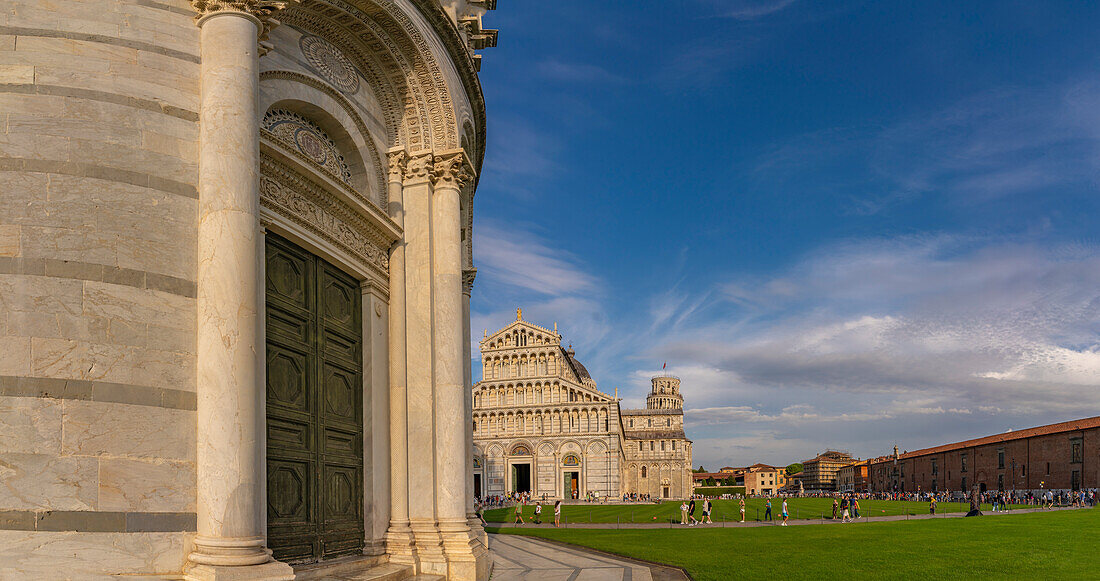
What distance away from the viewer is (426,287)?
12.3 meters

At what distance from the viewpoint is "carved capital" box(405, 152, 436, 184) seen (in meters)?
12.6

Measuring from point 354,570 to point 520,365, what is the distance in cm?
8177

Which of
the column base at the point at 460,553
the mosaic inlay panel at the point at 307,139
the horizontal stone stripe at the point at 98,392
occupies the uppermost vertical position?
the mosaic inlay panel at the point at 307,139

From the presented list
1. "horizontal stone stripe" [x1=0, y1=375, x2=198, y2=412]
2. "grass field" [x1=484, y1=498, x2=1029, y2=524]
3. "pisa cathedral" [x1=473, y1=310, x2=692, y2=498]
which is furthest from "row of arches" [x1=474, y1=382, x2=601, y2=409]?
"horizontal stone stripe" [x1=0, y1=375, x2=198, y2=412]

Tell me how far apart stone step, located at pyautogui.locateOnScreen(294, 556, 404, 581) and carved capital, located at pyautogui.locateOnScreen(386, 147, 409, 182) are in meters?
5.81

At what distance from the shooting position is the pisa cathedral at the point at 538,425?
88938mm

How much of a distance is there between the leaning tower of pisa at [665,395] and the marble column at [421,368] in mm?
126734

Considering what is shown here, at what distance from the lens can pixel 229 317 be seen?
738 cm

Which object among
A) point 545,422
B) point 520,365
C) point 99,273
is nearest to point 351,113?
point 99,273

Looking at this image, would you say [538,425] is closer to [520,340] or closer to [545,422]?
[545,422]

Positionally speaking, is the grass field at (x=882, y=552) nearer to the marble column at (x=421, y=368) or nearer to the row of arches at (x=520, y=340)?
the marble column at (x=421, y=368)

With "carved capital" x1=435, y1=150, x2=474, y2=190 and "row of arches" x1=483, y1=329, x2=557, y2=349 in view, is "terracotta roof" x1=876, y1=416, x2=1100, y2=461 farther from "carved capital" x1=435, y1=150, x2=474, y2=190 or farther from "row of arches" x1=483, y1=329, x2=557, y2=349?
"carved capital" x1=435, y1=150, x2=474, y2=190

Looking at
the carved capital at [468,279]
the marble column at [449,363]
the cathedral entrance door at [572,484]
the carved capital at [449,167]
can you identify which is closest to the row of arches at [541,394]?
the cathedral entrance door at [572,484]

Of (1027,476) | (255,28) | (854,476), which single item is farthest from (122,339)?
(854,476)
